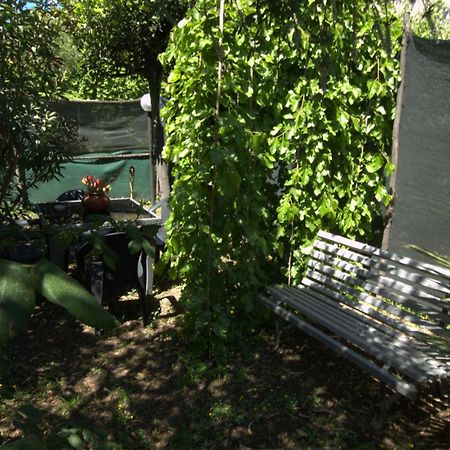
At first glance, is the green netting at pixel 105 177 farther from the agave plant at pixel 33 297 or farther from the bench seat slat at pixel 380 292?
the agave plant at pixel 33 297

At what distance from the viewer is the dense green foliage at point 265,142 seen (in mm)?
3002

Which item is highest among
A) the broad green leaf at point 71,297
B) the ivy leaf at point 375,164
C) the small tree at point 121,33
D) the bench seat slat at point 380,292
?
the small tree at point 121,33

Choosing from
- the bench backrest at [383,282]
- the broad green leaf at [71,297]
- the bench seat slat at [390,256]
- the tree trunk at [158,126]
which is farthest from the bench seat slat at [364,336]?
the tree trunk at [158,126]

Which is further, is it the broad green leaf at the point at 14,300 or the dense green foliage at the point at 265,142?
the dense green foliage at the point at 265,142

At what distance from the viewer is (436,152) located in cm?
365

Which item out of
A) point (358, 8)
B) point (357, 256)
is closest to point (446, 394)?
point (357, 256)

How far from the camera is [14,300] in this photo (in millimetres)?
643

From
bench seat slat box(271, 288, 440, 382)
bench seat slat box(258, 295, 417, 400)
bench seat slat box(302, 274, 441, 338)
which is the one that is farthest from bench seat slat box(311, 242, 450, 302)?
bench seat slat box(258, 295, 417, 400)

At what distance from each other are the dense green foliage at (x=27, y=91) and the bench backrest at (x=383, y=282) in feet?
7.37

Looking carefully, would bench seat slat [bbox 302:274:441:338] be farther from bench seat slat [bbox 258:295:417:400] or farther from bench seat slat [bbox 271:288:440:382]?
bench seat slat [bbox 258:295:417:400]

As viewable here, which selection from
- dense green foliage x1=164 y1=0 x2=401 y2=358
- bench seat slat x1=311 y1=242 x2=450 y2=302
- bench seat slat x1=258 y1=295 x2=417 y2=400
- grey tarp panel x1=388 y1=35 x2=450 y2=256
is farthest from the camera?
grey tarp panel x1=388 y1=35 x2=450 y2=256

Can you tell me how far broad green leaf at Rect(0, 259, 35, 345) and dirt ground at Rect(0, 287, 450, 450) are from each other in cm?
188

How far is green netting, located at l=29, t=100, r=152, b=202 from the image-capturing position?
8.59 metres

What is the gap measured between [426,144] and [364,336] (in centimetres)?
174
